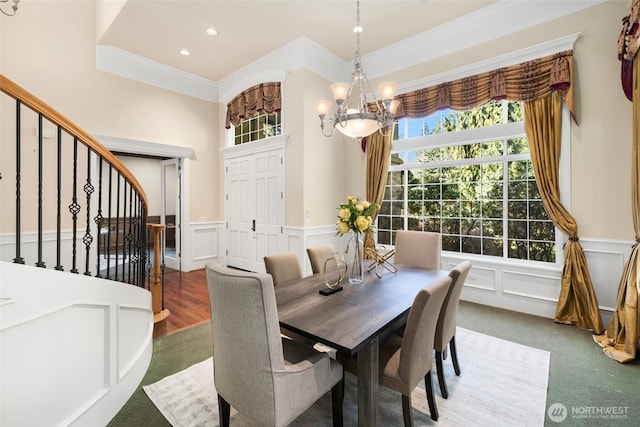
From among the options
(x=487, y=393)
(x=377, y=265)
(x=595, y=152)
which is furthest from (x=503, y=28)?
(x=487, y=393)

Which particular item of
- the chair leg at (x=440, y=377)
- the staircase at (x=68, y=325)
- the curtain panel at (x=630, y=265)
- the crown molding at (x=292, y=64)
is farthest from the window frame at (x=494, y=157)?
the staircase at (x=68, y=325)

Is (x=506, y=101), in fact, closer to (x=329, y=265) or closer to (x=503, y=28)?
(x=503, y=28)

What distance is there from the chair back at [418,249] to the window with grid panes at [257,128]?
294 cm

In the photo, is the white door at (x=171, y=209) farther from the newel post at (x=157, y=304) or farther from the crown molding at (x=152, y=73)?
the newel post at (x=157, y=304)

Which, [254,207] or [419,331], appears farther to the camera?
[254,207]

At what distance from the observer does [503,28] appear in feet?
11.6

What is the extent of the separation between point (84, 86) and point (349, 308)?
5053mm

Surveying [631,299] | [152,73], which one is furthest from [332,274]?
[152,73]

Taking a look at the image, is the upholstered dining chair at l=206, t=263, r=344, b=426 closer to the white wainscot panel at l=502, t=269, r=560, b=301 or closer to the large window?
the white wainscot panel at l=502, t=269, r=560, b=301

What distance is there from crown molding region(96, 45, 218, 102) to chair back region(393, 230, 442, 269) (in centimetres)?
472

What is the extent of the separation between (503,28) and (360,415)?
441 centimetres

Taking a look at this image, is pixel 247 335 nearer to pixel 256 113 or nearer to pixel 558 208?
pixel 558 208

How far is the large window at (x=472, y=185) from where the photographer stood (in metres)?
3.53

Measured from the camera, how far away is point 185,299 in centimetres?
399
